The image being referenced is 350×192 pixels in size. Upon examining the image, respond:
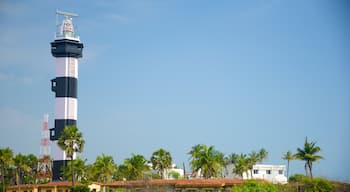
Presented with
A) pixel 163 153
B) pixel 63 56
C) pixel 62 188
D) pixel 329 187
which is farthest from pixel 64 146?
pixel 329 187

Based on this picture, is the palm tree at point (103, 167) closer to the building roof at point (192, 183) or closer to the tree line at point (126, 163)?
the tree line at point (126, 163)

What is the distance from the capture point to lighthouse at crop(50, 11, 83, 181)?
89438mm

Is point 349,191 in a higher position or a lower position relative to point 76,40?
lower

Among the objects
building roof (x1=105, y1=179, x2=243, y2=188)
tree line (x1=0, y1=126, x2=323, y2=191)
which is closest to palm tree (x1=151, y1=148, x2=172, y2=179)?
tree line (x1=0, y1=126, x2=323, y2=191)

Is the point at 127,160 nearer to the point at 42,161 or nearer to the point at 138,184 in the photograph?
the point at 138,184

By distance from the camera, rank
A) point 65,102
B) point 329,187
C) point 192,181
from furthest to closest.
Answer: point 65,102 < point 192,181 < point 329,187

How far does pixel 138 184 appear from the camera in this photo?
64.2m

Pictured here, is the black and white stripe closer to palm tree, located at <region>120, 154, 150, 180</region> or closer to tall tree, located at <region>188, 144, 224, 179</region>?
palm tree, located at <region>120, 154, 150, 180</region>

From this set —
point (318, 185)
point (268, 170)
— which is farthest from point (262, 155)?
point (318, 185)

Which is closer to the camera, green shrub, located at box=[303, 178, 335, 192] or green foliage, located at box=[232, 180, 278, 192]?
green foliage, located at box=[232, 180, 278, 192]

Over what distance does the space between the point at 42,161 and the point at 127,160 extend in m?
27.4

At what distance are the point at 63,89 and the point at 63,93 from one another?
704 millimetres

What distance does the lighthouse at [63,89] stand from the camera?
8944 centimetres

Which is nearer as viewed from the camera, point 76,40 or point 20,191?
point 20,191
